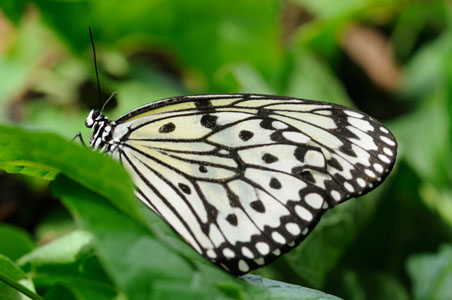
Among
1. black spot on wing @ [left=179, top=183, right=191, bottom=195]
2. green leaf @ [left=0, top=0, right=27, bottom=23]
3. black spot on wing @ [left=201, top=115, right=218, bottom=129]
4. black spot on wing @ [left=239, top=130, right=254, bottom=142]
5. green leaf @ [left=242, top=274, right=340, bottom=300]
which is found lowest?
green leaf @ [left=242, top=274, right=340, bottom=300]

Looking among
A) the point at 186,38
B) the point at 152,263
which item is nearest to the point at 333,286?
the point at 152,263

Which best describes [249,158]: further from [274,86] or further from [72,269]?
[274,86]

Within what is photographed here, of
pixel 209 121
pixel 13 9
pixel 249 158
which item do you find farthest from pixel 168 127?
pixel 13 9

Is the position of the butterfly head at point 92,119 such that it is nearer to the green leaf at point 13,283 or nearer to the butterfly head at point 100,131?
the butterfly head at point 100,131

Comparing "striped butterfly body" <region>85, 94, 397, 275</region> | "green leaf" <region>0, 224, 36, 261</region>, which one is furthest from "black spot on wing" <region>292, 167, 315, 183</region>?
"green leaf" <region>0, 224, 36, 261</region>

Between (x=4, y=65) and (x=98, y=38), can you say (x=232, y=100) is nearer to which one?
(x=98, y=38)

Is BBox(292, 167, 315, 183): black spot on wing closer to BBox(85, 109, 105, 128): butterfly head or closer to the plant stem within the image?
BBox(85, 109, 105, 128): butterfly head

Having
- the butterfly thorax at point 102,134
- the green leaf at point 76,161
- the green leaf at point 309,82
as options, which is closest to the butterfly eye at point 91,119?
the butterfly thorax at point 102,134
